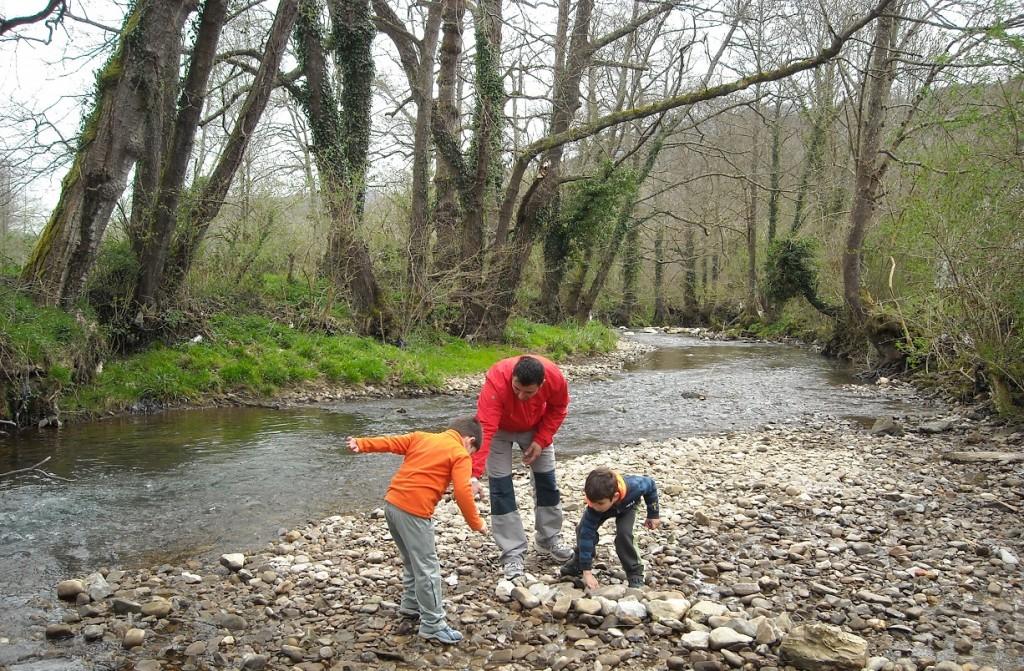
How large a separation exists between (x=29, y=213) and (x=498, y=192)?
Result: 11.6 meters

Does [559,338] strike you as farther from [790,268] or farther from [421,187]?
[790,268]

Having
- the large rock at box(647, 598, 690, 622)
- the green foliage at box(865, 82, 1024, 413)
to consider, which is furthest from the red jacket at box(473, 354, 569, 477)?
the green foliage at box(865, 82, 1024, 413)

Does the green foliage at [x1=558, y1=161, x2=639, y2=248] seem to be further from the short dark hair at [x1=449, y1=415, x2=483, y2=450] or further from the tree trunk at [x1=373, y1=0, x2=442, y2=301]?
the short dark hair at [x1=449, y1=415, x2=483, y2=450]

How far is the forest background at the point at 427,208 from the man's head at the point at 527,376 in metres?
6.70

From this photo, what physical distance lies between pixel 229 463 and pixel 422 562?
532cm

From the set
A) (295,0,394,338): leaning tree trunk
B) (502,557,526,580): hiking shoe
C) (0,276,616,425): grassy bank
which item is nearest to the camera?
(502,557,526,580): hiking shoe

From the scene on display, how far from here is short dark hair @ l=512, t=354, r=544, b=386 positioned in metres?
4.97

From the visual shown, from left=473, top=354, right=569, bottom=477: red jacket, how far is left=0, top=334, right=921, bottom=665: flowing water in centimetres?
262

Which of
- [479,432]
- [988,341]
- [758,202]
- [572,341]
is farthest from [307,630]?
[758,202]

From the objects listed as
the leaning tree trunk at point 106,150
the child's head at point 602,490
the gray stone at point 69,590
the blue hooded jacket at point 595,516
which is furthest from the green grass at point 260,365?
the child's head at point 602,490

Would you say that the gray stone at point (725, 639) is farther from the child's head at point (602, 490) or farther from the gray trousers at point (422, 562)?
the gray trousers at point (422, 562)

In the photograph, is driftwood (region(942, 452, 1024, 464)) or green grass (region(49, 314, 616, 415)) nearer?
driftwood (region(942, 452, 1024, 464))

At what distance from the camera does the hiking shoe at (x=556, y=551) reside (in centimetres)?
559

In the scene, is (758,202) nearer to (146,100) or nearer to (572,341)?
(572,341)
